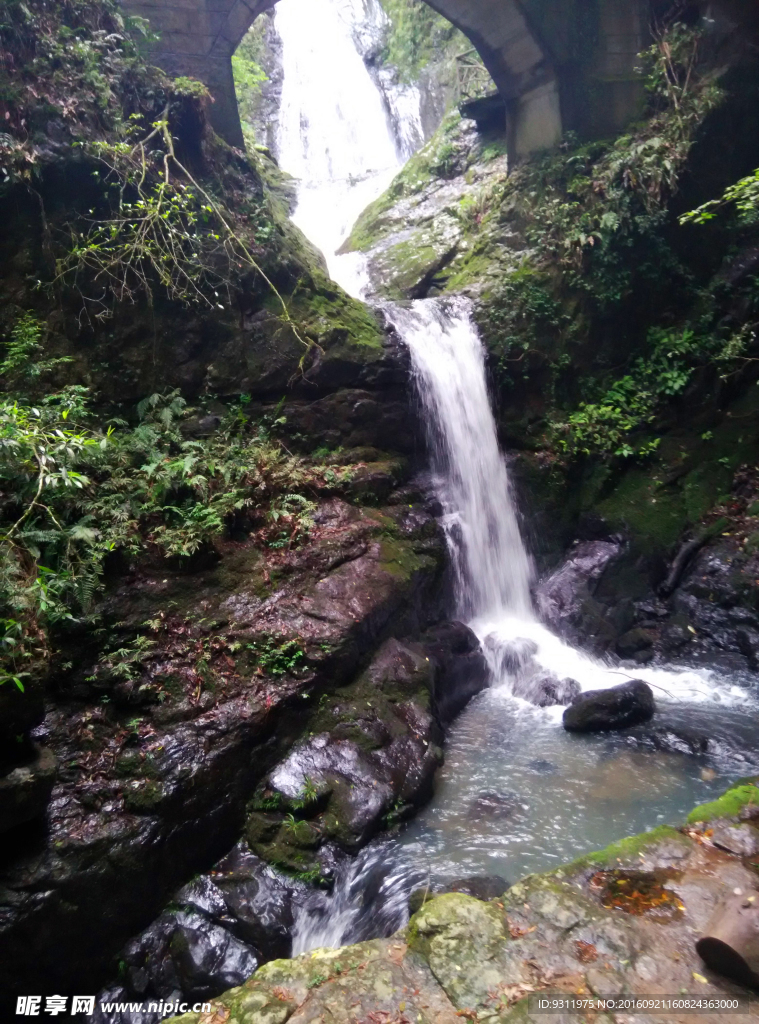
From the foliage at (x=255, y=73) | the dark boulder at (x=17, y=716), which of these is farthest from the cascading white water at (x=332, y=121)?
the dark boulder at (x=17, y=716)

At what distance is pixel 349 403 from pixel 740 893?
6.91 m

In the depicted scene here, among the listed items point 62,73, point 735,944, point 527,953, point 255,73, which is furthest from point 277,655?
point 255,73

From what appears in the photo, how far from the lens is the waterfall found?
877 centimetres

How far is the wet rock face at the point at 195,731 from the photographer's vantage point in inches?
163

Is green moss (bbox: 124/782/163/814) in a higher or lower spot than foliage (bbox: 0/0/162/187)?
lower

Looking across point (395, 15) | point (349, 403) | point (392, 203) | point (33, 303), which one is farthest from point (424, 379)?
point (395, 15)

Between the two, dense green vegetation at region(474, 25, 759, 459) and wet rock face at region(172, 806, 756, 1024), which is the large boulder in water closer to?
wet rock face at region(172, 806, 756, 1024)

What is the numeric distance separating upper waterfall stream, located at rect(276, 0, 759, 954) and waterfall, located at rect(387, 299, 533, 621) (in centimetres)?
2

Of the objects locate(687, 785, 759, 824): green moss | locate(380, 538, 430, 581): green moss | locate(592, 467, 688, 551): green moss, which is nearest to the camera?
locate(687, 785, 759, 824): green moss

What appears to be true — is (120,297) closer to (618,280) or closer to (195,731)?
(195,731)

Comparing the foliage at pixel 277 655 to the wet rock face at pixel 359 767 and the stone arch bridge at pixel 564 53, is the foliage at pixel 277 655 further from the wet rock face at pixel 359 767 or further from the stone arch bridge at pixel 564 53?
the stone arch bridge at pixel 564 53

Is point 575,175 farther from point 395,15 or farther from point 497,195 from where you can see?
point 395,15

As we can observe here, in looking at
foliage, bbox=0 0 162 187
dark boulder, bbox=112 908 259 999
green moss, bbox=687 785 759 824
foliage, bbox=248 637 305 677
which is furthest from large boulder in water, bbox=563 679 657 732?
foliage, bbox=0 0 162 187

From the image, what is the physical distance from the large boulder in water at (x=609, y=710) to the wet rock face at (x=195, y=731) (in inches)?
64.3
